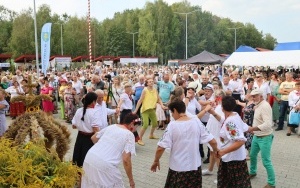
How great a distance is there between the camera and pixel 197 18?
76062 millimetres

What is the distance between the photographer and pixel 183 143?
424cm

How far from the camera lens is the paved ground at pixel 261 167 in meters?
6.26

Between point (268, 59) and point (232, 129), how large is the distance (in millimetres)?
14434

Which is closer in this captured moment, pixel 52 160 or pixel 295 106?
pixel 52 160

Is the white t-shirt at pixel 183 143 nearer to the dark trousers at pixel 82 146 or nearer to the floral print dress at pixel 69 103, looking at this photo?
the dark trousers at pixel 82 146

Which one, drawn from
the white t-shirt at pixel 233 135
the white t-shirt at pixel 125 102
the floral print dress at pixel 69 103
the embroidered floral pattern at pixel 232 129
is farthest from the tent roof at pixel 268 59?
the embroidered floral pattern at pixel 232 129

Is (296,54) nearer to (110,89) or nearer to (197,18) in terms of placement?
(110,89)

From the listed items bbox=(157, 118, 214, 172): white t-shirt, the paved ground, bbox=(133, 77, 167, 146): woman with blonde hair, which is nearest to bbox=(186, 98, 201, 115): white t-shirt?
the paved ground

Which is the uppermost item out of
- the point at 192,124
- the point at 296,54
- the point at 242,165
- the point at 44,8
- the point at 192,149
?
the point at 44,8

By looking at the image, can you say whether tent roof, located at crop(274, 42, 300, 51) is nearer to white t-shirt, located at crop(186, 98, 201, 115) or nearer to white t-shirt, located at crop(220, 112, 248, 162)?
white t-shirt, located at crop(186, 98, 201, 115)

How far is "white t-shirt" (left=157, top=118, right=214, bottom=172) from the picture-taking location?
13.9ft

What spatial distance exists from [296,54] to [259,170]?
12.3m

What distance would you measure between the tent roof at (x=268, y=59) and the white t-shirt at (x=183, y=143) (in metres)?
13.6

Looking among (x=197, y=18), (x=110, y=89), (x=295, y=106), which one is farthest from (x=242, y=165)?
(x=197, y=18)
